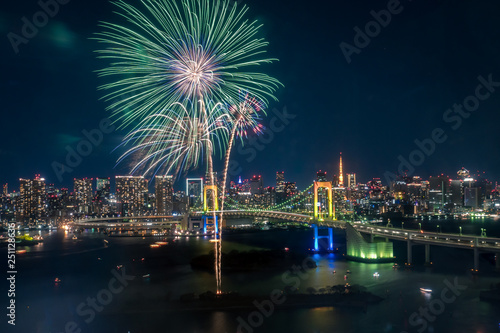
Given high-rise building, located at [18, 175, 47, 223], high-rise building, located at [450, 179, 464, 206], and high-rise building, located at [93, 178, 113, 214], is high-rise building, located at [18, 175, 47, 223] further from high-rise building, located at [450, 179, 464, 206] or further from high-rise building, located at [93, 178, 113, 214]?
high-rise building, located at [450, 179, 464, 206]

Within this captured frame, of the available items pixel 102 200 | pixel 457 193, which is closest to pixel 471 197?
pixel 457 193

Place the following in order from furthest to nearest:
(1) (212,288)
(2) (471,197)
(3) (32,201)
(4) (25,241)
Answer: (2) (471,197) → (3) (32,201) → (4) (25,241) → (1) (212,288)

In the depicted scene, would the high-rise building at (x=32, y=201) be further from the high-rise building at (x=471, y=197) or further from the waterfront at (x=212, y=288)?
the high-rise building at (x=471, y=197)

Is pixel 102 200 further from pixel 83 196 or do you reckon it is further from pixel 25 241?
pixel 25 241

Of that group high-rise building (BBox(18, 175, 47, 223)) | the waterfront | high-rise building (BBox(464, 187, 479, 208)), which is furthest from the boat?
high-rise building (BBox(464, 187, 479, 208))

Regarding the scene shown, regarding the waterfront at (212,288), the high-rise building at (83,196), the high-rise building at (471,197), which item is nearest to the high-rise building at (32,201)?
the high-rise building at (83,196)
